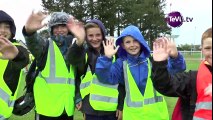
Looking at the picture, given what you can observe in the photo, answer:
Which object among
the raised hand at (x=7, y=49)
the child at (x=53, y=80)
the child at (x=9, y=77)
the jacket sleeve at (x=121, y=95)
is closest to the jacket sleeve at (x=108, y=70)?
the jacket sleeve at (x=121, y=95)

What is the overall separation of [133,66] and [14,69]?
1.34m

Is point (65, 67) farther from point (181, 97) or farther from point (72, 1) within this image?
point (72, 1)

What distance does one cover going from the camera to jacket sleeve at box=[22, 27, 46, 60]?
416 cm

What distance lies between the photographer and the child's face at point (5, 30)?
420cm

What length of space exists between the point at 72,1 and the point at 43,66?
44.0 m

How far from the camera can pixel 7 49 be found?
12.3 feet

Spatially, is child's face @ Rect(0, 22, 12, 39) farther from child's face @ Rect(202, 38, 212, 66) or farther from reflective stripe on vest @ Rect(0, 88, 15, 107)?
child's face @ Rect(202, 38, 212, 66)

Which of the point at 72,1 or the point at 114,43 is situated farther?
the point at 72,1

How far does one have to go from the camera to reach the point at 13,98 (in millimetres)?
4047

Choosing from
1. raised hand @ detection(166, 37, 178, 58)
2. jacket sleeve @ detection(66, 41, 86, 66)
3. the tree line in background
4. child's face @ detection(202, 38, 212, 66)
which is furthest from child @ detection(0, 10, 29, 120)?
the tree line in background

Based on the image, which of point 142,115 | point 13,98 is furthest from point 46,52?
point 142,115

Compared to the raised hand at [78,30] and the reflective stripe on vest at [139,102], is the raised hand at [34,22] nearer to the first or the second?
the raised hand at [78,30]

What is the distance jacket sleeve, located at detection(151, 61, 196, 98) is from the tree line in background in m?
41.4

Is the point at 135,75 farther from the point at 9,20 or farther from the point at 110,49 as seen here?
the point at 9,20
